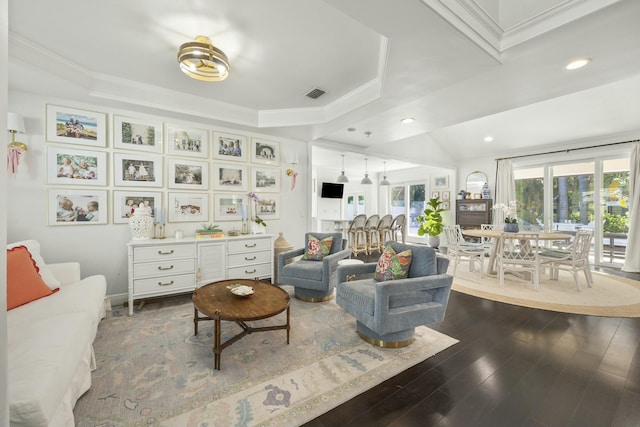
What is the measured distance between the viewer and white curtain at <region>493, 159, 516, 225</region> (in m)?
6.57

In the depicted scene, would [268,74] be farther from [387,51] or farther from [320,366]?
[320,366]

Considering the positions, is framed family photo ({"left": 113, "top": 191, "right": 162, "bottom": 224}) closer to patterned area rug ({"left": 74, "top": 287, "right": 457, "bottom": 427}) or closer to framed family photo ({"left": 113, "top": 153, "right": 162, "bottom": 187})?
framed family photo ({"left": 113, "top": 153, "right": 162, "bottom": 187})

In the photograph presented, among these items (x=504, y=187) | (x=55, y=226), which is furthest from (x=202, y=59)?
(x=504, y=187)

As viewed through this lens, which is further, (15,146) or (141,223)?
(141,223)

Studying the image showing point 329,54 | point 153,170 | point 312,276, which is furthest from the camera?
point 153,170

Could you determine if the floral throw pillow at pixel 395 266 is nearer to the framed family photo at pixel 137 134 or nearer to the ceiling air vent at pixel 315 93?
the ceiling air vent at pixel 315 93

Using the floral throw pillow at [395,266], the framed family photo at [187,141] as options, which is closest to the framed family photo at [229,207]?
the framed family photo at [187,141]

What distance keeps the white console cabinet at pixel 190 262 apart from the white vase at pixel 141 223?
158mm

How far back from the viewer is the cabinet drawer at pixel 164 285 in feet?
9.80

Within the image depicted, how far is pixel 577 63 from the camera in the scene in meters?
2.28

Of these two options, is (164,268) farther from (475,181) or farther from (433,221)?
(475,181)

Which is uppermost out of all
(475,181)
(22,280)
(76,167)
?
(475,181)

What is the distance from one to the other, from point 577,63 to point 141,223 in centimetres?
482

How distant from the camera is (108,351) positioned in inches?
86.9
